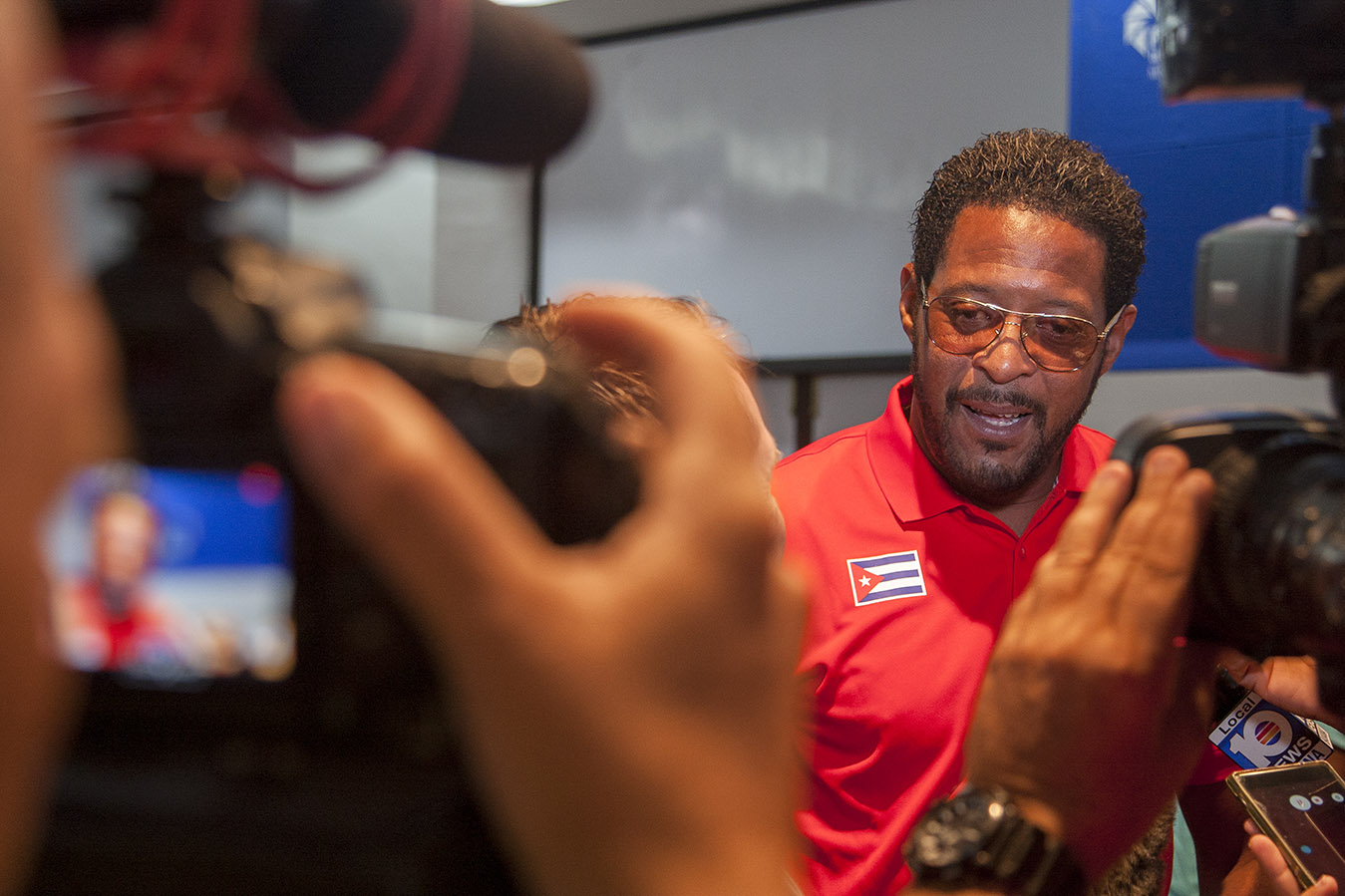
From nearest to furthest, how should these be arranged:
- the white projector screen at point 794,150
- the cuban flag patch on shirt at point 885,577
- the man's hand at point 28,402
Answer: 1. the man's hand at point 28,402
2. the cuban flag patch on shirt at point 885,577
3. the white projector screen at point 794,150

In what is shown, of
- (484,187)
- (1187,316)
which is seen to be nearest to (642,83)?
(484,187)

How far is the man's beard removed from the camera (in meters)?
1.57

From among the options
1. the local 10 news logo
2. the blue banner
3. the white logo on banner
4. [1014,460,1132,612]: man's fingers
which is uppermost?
the white logo on banner

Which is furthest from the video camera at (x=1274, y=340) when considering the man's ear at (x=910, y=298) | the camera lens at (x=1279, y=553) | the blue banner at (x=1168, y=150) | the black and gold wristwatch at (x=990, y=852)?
the blue banner at (x=1168, y=150)

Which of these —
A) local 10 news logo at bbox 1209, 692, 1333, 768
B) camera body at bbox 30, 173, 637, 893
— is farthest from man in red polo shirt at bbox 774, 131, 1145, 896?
camera body at bbox 30, 173, 637, 893

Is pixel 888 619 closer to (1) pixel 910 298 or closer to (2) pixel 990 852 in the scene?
(1) pixel 910 298

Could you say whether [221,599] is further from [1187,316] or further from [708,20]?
[708,20]

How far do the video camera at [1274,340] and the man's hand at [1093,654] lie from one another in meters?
0.03

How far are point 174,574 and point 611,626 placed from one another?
0.16 metres

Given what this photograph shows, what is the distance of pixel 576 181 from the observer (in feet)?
15.8

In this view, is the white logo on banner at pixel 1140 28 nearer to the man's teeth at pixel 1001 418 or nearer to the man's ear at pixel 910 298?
the man's ear at pixel 910 298

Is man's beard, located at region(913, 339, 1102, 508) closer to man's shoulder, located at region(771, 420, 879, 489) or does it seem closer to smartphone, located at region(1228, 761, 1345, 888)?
man's shoulder, located at region(771, 420, 879, 489)

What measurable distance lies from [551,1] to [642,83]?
1.74ft

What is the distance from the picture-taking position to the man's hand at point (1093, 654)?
680 mm
